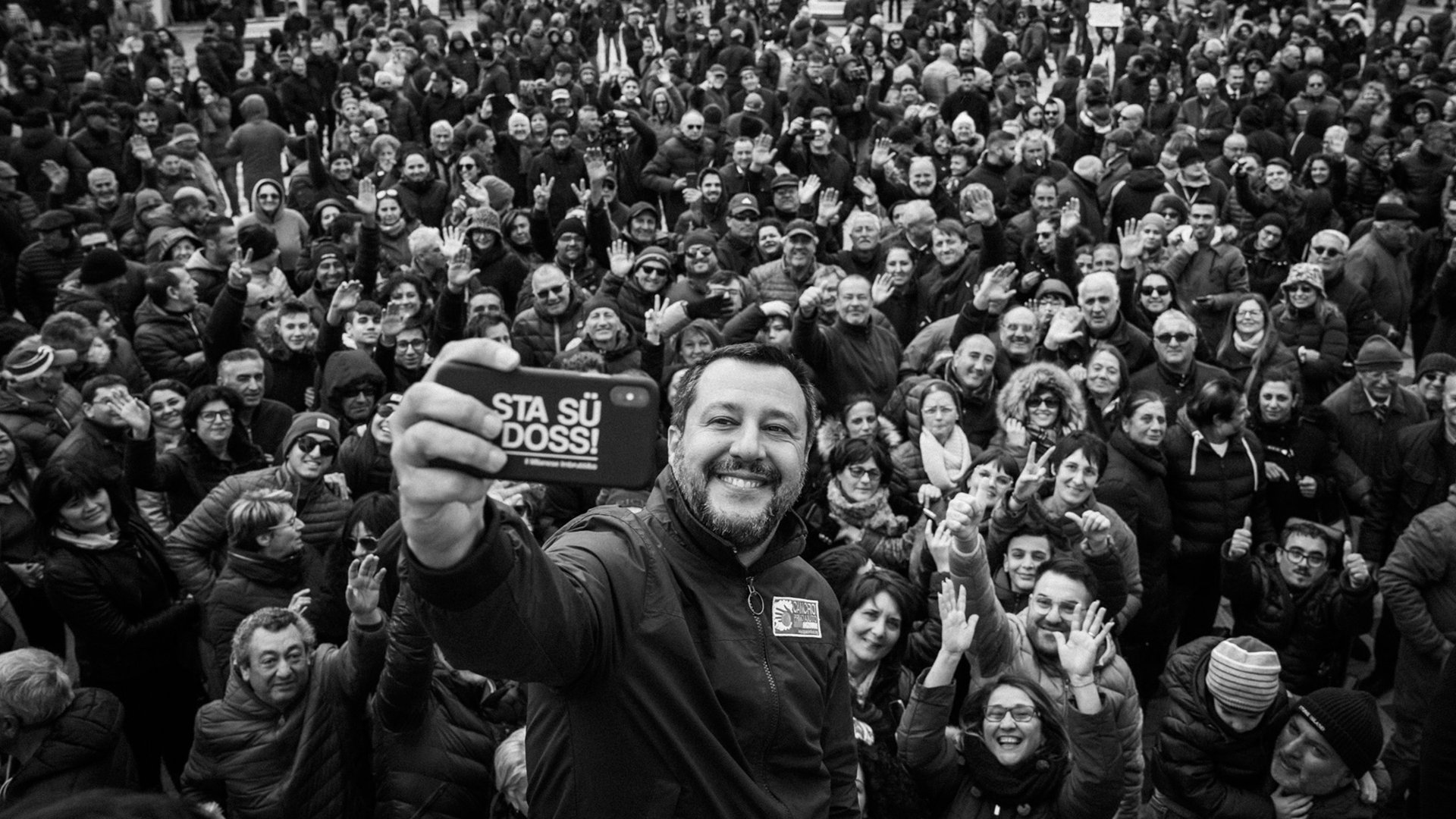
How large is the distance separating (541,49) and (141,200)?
361 inches

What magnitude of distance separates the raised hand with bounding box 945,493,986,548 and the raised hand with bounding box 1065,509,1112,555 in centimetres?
101

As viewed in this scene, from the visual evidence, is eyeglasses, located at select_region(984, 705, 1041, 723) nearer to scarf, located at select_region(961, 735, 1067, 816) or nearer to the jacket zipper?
scarf, located at select_region(961, 735, 1067, 816)

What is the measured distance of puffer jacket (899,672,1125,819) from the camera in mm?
3637

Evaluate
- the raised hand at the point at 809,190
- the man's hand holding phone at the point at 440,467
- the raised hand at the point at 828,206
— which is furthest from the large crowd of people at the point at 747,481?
the raised hand at the point at 809,190

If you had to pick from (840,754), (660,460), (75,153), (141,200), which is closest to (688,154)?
(141,200)

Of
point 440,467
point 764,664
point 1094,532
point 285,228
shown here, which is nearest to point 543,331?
point 285,228

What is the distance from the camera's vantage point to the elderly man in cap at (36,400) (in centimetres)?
591

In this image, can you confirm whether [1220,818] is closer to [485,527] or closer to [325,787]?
[325,787]

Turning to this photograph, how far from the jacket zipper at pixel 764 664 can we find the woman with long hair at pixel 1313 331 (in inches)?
251

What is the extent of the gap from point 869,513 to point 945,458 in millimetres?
677

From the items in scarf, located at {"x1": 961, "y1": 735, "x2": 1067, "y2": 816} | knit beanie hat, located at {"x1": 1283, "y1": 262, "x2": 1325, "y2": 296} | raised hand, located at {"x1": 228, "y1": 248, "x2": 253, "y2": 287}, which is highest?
knit beanie hat, located at {"x1": 1283, "y1": 262, "x2": 1325, "y2": 296}

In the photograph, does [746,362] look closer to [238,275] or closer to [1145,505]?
[1145,505]

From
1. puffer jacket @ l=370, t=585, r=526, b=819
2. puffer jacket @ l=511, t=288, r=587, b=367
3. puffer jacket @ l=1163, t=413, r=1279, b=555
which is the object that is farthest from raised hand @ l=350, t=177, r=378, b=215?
puffer jacket @ l=1163, t=413, r=1279, b=555

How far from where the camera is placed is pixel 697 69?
55.5 feet
